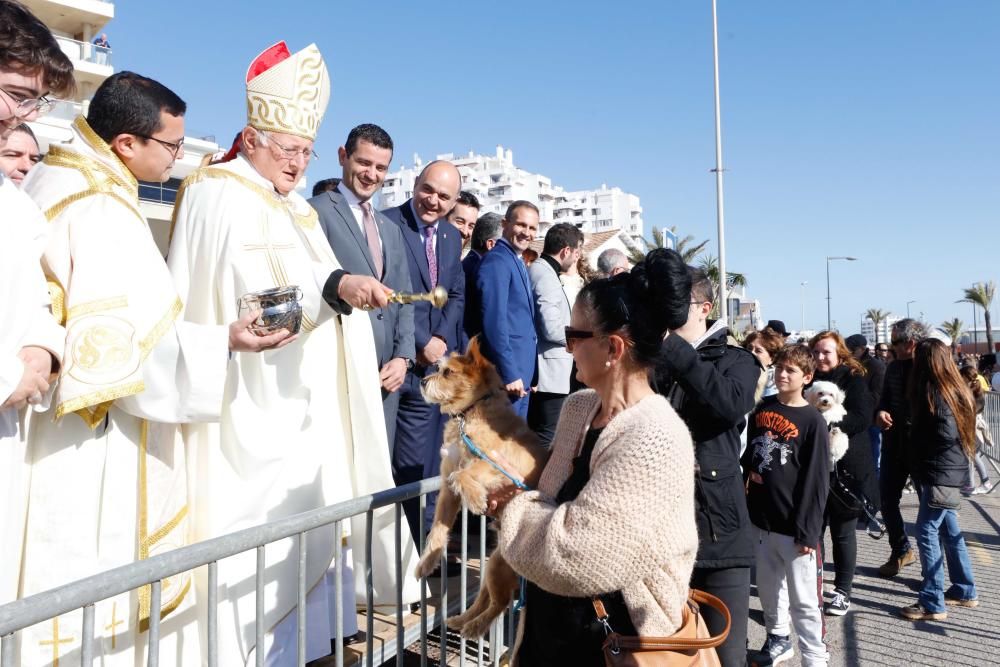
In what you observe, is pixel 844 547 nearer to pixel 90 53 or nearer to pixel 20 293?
pixel 20 293

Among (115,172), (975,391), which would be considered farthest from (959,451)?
(115,172)

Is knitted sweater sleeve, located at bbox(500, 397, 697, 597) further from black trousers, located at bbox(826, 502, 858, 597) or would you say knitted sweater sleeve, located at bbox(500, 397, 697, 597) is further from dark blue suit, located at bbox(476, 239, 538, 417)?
black trousers, located at bbox(826, 502, 858, 597)

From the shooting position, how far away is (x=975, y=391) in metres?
9.13

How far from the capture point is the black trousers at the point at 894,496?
7129mm

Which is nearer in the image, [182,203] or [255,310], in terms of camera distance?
[255,310]

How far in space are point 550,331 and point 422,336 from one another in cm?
128

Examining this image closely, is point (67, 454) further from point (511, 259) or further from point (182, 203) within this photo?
point (511, 259)

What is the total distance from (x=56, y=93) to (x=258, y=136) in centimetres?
118

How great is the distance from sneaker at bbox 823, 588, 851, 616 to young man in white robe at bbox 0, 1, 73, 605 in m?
5.74

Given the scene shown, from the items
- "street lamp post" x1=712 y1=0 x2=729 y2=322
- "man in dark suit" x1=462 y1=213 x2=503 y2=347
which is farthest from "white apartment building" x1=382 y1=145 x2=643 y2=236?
"man in dark suit" x1=462 y1=213 x2=503 y2=347

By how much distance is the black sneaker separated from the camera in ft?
16.5

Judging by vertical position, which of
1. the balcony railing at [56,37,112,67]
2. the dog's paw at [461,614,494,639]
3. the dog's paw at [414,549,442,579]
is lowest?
the dog's paw at [461,614,494,639]

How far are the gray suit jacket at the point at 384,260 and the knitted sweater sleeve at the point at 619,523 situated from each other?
88.3 inches

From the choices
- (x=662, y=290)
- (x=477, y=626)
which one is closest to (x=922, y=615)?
(x=477, y=626)
